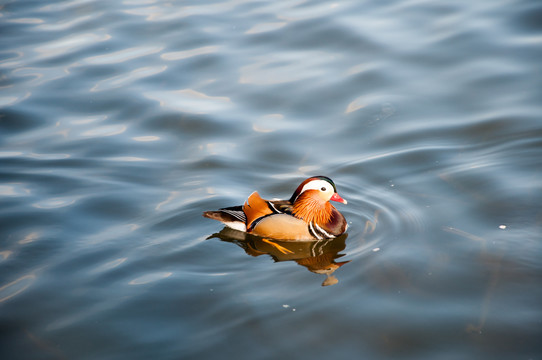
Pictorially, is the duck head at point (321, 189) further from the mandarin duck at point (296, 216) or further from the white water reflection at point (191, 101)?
the white water reflection at point (191, 101)

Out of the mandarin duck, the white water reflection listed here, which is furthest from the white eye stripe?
the white water reflection

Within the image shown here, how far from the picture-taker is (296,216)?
7703 mm

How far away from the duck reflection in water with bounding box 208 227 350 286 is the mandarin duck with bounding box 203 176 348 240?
0.07m

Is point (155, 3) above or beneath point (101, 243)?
above

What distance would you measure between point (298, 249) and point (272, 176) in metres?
1.57

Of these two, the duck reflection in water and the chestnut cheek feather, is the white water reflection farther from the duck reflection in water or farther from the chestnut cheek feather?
the chestnut cheek feather

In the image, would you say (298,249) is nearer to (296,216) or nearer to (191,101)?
(296,216)

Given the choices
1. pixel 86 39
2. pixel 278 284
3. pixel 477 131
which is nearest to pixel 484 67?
pixel 477 131

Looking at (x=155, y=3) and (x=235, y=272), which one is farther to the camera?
(x=155, y=3)

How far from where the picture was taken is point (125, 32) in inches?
560

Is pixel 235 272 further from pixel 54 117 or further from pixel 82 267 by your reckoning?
pixel 54 117

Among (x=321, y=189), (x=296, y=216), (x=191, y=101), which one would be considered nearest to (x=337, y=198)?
(x=321, y=189)

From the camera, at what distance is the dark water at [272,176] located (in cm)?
590

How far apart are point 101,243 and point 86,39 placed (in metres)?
7.91
